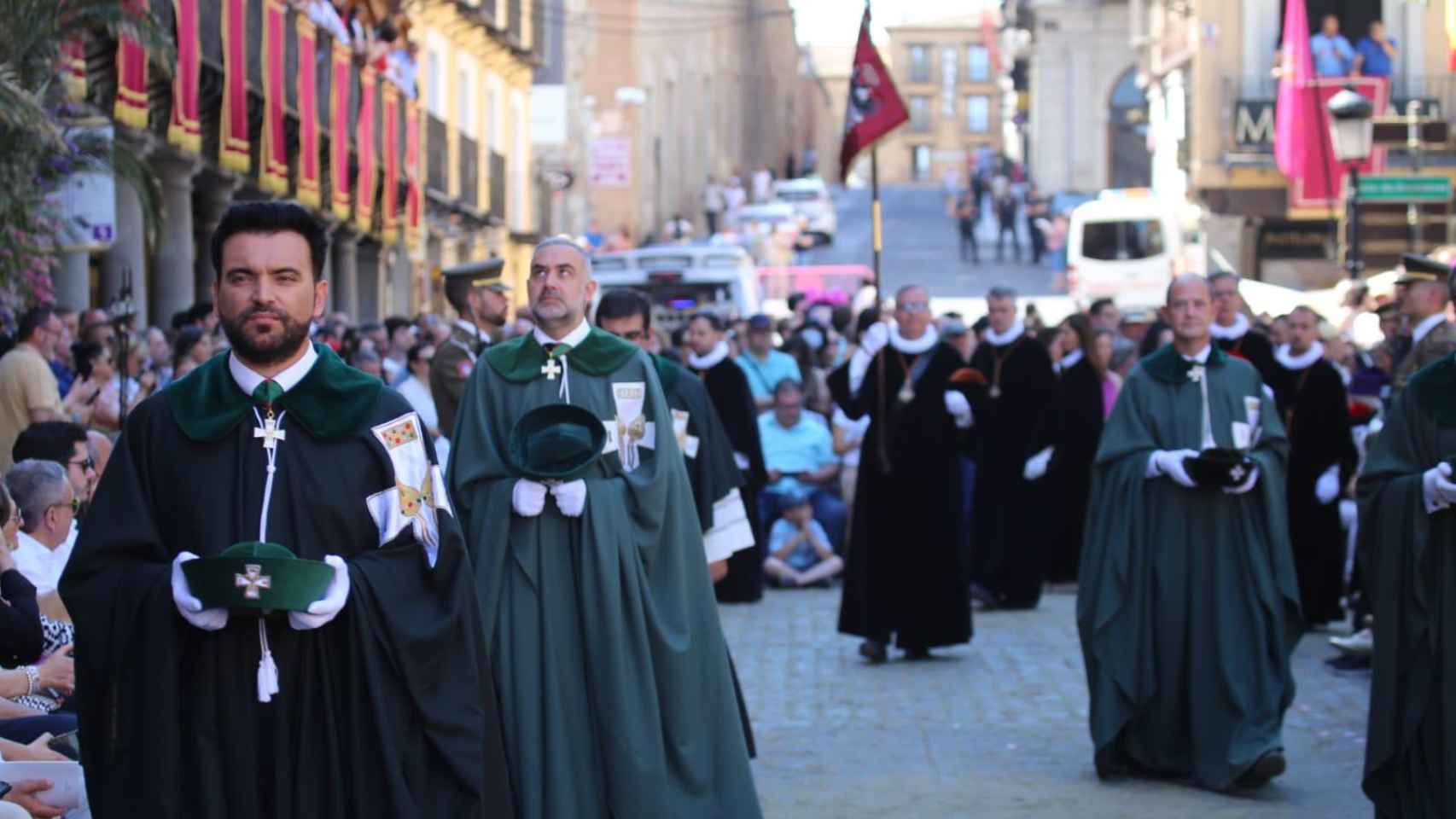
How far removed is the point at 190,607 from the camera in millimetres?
4969

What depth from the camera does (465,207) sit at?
38438 millimetres

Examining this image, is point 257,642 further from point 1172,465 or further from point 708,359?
point 708,359

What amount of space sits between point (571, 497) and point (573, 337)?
64 centimetres

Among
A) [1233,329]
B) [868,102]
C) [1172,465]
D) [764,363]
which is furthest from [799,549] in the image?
[1172,465]

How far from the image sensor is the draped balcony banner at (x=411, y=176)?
3014cm

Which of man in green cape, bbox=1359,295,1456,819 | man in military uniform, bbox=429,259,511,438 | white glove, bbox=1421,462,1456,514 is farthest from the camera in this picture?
man in military uniform, bbox=429,259,511,438

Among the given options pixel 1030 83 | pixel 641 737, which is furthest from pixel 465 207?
pixel 1030 83

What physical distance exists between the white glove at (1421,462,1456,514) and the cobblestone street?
191cm

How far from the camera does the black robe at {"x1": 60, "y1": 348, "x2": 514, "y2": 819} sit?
16.7 ft

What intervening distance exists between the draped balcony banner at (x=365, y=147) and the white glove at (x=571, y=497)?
19.2 m

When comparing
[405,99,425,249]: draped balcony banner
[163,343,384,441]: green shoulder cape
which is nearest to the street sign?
[405,99,425,249]: draped balcony banner

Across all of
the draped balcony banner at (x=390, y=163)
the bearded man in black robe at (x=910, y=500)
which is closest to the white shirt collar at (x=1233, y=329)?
the bearded man in black robe at (x=910, y=500)

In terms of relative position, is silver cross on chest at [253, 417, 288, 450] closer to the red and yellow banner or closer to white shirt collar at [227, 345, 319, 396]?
white shirt collar at [227, 345, 319, 396]

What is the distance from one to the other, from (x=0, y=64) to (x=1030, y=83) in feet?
205
